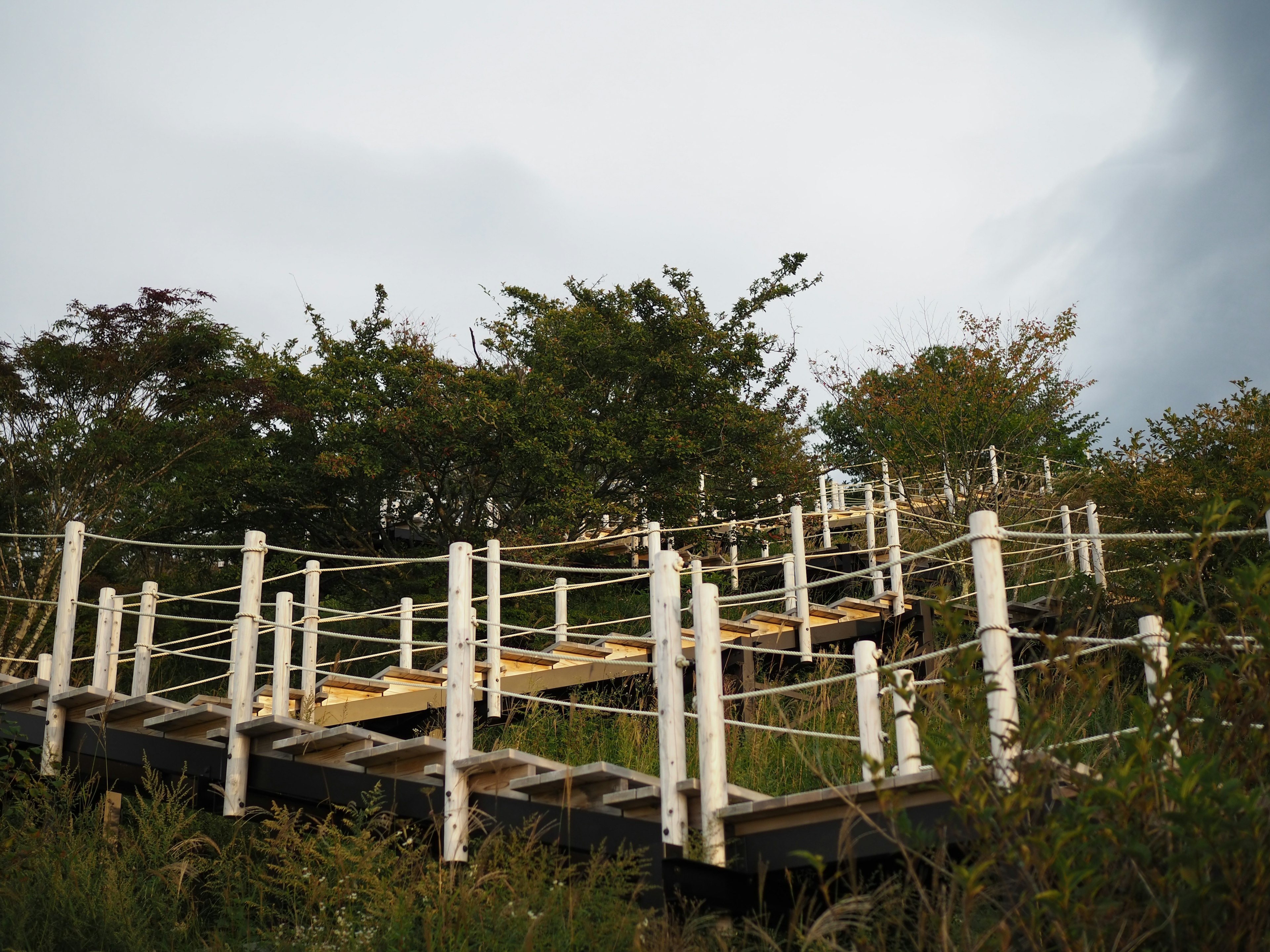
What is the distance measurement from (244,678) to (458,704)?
5.44 feet

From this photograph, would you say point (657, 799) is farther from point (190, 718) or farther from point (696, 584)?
point (190, 718)

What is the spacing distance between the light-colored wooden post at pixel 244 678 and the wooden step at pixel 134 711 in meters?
0.33

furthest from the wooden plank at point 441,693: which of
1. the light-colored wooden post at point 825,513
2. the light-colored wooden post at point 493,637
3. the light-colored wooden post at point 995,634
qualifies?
the light-colored wooden post at point 825,513

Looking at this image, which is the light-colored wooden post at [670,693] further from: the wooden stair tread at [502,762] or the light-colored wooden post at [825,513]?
the light-colored wooden post at [825,513]

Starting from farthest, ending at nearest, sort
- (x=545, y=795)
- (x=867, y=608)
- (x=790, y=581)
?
(x=790, y=581)
(x=867, y=608)
(x=545, y=795)

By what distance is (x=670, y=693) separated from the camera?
529cm

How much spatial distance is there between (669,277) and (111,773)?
12109 millimetres

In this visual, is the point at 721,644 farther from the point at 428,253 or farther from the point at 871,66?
the point at 428,253

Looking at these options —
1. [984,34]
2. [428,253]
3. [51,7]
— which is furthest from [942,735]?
[428,253]

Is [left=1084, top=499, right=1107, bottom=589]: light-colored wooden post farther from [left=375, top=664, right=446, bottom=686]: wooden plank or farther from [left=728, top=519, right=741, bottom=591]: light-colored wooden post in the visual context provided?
[left=375, top=664, right=446, bottom=686]: wooden plank

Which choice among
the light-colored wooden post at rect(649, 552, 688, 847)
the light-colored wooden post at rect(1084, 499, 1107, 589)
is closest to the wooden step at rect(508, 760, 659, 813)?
the light-colored wooden post at rect(649, 552, 688, 847)

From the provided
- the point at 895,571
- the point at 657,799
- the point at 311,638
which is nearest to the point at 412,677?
the point at 311,638

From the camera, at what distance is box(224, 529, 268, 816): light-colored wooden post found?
668cm

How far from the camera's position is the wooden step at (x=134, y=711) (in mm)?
6980
